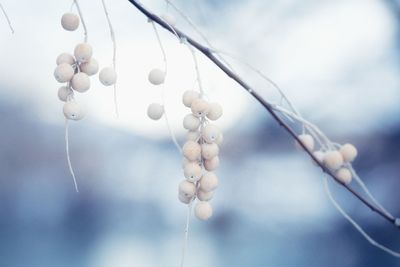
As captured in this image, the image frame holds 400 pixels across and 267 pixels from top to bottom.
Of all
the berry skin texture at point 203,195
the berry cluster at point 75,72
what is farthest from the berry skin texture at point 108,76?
the berry skin texture at point 203,195

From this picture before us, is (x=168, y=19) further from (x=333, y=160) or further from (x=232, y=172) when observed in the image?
(x=232, y=172)

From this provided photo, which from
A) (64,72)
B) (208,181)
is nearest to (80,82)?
(64,72)

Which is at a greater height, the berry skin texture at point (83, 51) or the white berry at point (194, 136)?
the berry skin texture at point (83, 51)

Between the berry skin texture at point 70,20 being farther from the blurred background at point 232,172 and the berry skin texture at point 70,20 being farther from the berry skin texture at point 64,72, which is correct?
the blurred background at point 232,172

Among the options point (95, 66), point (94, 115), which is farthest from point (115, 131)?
point (95, 66)

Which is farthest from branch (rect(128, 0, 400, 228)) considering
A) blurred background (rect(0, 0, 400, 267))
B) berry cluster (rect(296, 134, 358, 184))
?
blurred background (rect(0, 0, 400, 267))
